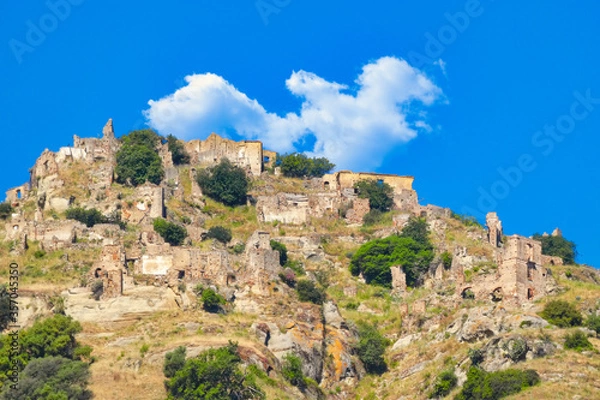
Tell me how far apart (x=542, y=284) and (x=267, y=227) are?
2786 centimetres

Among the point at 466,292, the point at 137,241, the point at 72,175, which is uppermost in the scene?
the point at 72,175

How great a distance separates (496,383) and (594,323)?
9628 mm

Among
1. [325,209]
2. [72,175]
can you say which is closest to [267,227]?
[325,209]

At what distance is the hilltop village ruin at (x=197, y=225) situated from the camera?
75.4m

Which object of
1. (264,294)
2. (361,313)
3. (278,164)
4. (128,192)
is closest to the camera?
(264,294)

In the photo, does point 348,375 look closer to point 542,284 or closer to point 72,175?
point 542,284

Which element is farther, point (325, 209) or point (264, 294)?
point (325, 209)

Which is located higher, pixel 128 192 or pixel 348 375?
pixel 128 192

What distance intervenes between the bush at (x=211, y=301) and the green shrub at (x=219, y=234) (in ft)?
55.5

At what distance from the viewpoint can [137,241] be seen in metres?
82.4

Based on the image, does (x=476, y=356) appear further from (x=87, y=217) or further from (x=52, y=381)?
(x=87, y=217)

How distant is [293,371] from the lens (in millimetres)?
68812

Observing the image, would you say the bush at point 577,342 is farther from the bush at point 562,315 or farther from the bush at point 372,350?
the bush at point 372,350

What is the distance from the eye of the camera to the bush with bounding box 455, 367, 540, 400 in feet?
204
